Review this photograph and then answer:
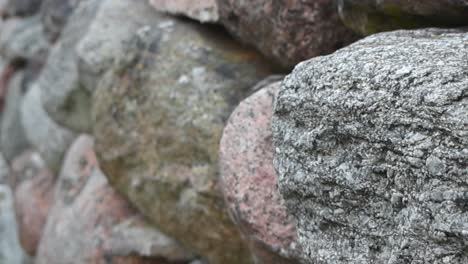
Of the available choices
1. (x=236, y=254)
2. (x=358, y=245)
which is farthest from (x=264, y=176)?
(x=358, y=245)

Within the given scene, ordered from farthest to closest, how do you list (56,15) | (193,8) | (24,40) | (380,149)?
(24,40)
(56,15)
(193,8)
(380,149)

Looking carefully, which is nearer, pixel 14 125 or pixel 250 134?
pixel 250 134

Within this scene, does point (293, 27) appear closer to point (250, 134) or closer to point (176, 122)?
point (250, 134)

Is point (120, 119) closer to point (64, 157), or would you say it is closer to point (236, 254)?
point (236, 254)

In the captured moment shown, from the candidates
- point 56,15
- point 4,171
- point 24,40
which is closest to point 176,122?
point 56,15

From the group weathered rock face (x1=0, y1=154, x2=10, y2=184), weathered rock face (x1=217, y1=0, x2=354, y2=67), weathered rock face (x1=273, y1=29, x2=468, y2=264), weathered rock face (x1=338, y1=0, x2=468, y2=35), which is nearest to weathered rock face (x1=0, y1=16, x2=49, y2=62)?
weathered rock face (x1=0, y1=154, x2=10, y2=184)

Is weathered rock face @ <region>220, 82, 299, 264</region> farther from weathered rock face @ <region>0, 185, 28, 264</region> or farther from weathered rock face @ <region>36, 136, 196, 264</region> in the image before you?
weathered rock face @ <region>0, 185, 28, 264</region>

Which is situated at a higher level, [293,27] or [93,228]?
[293,27]
